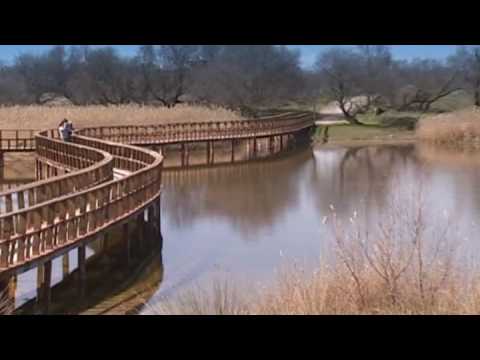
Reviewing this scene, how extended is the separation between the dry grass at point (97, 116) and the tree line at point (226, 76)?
4935mm

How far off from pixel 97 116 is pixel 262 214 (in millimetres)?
19363

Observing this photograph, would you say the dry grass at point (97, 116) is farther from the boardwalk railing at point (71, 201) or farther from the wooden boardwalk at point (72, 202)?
the boardwalk railing at point (71, 201)

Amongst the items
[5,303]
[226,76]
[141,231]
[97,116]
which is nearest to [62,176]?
[141,231]

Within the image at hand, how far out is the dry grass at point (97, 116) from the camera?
115ft

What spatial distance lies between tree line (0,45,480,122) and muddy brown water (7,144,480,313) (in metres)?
11.2

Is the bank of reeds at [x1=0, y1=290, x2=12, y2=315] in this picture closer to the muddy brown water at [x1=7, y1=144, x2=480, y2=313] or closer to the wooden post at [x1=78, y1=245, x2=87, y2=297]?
the muddy brown water at [x1=7, y1=144, x2=480, y2=313]

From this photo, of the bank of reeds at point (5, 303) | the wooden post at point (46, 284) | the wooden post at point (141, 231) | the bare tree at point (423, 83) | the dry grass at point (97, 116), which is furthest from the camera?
the bare tree at point (423, 83)

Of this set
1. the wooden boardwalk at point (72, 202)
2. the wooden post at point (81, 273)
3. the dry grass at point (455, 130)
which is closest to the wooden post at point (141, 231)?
the wooden boardwalk at point (72, 202)

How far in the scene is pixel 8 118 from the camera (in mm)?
35188
